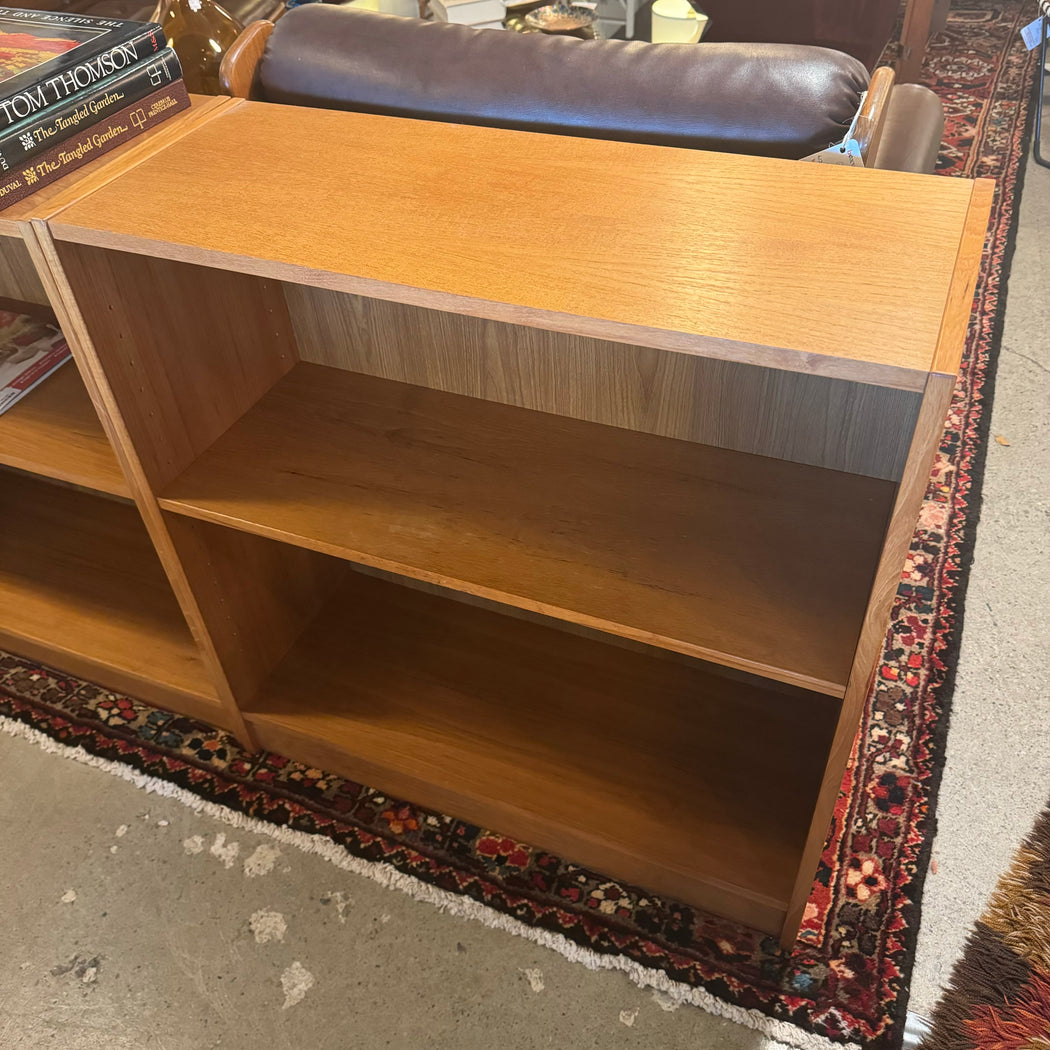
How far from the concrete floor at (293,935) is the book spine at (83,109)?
3.09 feet

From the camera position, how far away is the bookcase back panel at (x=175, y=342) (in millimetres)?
1028

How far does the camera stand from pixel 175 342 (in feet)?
3.71

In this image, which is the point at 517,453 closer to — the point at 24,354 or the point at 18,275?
the point at 24,354

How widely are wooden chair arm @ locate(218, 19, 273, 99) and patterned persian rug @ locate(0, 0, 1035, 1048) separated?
969mm

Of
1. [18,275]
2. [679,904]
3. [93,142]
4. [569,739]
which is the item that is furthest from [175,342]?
[679,904]

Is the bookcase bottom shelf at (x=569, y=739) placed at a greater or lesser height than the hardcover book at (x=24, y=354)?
lesser

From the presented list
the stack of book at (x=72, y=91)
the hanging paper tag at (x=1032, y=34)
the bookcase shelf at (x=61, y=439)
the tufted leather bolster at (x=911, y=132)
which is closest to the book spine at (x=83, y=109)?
the stack of book at (x=72, y=91)

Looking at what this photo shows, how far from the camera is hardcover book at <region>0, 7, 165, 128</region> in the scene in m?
0.96

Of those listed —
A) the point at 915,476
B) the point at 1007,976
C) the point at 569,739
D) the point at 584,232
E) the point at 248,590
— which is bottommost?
the point at 1007,976

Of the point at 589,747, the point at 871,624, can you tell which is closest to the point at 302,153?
the point at 871,624

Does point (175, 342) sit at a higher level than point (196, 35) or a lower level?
lower

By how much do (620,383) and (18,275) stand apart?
107cm

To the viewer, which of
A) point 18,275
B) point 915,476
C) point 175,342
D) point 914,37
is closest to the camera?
point 915,476

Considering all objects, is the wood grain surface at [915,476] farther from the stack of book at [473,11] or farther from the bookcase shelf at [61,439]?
the stack of book at [473,11]
